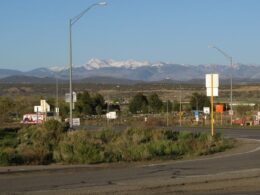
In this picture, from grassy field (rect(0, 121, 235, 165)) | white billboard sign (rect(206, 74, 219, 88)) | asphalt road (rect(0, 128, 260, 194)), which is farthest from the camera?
white billboard sign (rect(206, 74, 219, 88))

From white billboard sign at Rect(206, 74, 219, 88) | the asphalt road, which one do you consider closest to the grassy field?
the asphalt road

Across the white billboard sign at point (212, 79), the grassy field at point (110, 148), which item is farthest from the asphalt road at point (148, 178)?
the white billboard sign at point (212, 79)

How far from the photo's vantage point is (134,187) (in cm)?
1590

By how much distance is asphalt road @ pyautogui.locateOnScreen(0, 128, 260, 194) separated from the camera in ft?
51.0

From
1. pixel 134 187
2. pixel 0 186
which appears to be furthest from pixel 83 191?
pixel 0 186

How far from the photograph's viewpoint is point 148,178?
1861cm

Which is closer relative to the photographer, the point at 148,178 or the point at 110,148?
the point at 148,178

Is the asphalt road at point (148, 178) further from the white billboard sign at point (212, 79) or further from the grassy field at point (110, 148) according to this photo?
the white billboard sign at point (212, 79)

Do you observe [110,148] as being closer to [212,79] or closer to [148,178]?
[212,79]

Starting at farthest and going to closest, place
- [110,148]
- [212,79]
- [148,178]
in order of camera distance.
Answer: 1. [212,79]
2. [110,148]
3. [148,178]

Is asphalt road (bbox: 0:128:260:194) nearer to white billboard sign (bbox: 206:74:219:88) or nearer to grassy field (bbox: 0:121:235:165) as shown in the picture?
grassy field (bbox: 0:121:235:165)

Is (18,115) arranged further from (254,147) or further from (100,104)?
(254,147)

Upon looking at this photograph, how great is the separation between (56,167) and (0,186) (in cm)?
553

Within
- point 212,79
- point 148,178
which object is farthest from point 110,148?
point 148,178
